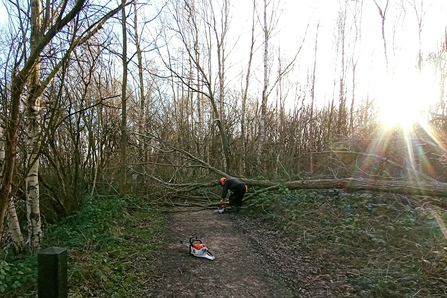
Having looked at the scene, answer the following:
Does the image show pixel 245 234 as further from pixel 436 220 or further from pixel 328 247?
pixel 436 220

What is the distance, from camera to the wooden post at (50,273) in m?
2.36

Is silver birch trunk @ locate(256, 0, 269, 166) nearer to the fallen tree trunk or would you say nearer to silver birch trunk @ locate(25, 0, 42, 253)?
the fallen tree trunk

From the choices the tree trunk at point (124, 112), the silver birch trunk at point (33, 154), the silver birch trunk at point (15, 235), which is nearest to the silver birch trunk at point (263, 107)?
the tree trunk at point (124, 112)

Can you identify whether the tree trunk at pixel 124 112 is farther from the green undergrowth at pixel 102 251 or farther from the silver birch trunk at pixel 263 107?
the silver birch trunk at pixel 263 107

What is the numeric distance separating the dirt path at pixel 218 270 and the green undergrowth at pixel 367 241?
0.62 m

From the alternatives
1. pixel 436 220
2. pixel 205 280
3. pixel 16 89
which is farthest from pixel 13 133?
pixel 436 220

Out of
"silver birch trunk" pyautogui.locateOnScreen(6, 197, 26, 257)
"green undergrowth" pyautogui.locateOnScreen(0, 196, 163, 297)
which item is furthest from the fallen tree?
"silver birch trunk" pyautogui.locateOnScreen(6, 197, 26, 257)

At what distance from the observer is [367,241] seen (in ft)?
16.1

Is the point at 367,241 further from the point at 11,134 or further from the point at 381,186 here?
the point at 11,134

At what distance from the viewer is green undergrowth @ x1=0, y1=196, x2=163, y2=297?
3629mm

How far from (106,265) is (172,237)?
228 cm

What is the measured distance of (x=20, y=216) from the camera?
7207 mm

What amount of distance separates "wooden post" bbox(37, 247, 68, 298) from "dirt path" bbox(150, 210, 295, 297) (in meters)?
1.72

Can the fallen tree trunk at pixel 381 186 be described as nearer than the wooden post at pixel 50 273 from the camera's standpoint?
No
